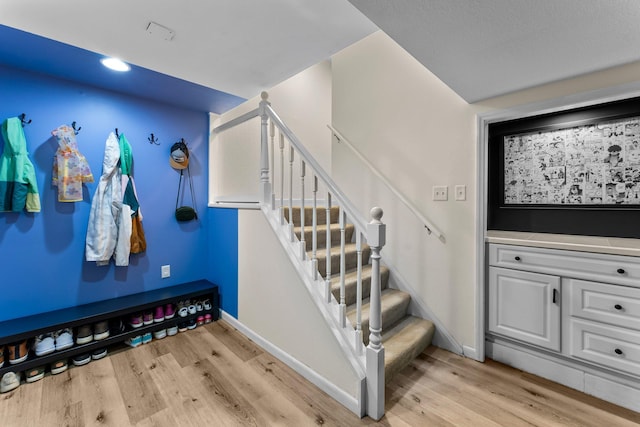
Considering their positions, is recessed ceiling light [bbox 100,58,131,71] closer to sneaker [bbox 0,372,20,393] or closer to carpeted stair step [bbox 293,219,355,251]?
carpeted stair step [bbox 293,219,355,251]

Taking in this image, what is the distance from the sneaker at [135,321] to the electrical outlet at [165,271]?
0.50 meters

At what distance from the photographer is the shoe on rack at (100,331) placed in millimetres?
2033

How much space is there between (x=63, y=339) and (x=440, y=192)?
115 inches

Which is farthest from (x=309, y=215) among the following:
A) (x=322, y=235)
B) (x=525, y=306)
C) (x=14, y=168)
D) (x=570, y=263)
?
(x=14, y=168)

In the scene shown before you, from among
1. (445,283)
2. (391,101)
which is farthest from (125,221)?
(445,283)

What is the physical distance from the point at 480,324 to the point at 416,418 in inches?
34.1

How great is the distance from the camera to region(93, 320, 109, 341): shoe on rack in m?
2.03

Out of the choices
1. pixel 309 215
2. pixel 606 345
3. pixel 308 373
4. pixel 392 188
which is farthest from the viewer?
pixel 309 215

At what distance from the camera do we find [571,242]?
1724mm

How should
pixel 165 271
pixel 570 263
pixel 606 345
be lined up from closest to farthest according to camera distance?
pixel 606 345
pixel 570 263
pixel 165 271

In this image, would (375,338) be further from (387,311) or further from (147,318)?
(147,318)

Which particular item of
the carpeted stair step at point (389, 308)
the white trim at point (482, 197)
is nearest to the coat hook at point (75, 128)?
the carpeted stair step at point (389, 308)

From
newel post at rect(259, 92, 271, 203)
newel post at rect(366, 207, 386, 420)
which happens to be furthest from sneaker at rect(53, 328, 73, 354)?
newel post at rect(366, 207, 386, 420)

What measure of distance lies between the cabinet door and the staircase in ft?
1.65
